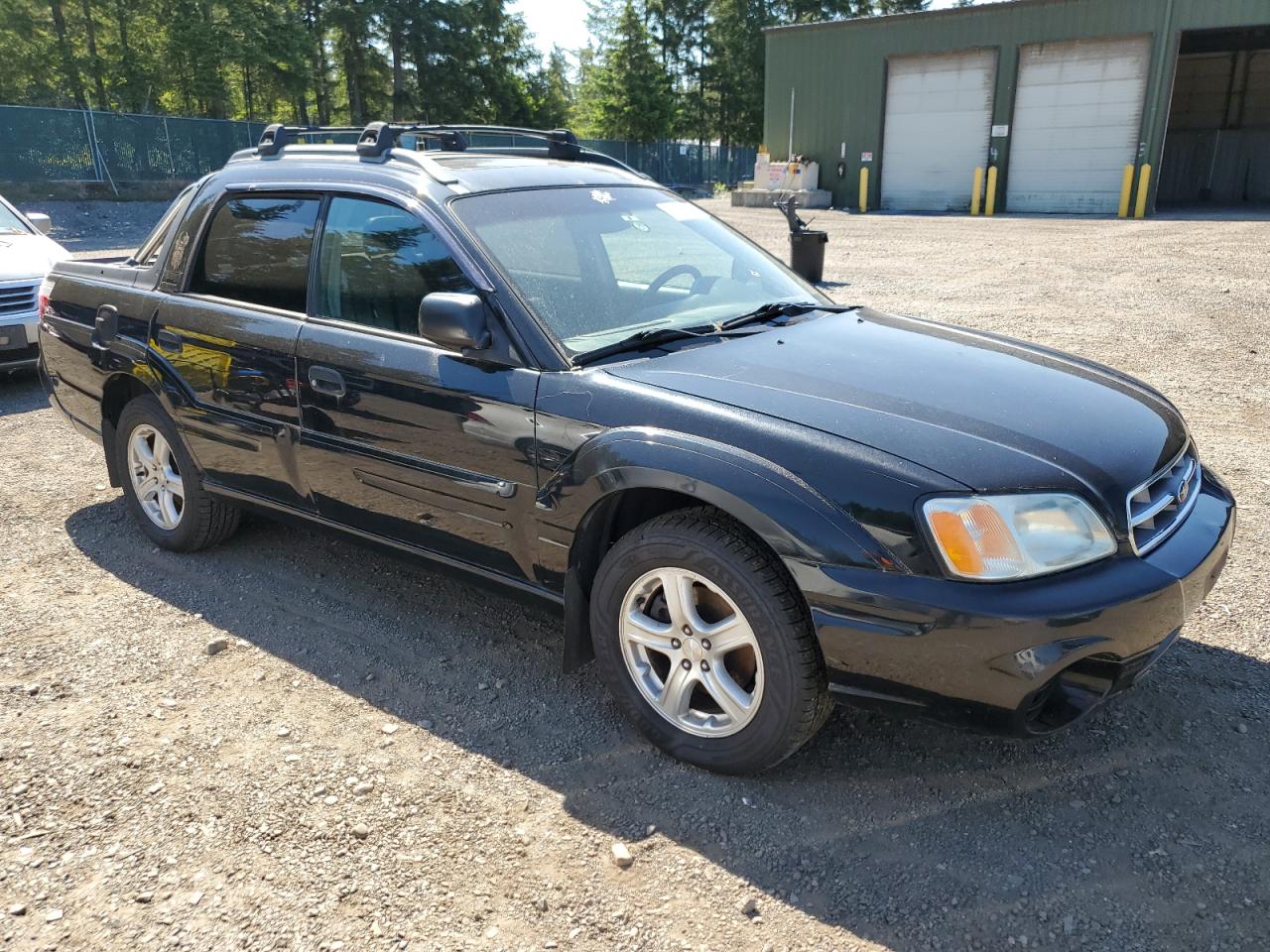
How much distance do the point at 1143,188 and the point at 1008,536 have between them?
85.6 feet

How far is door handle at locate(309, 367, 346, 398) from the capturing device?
137 inches

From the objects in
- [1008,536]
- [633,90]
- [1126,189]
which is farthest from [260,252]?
[633,90]

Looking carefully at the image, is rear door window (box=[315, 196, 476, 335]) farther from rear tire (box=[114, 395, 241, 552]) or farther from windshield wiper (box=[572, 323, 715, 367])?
rear tire (box=[114, 395, 241, 552])

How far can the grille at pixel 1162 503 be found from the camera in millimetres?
2609

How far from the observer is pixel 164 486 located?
450 cm

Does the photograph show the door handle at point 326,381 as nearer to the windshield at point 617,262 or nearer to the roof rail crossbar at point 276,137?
the windshield at point 617,262

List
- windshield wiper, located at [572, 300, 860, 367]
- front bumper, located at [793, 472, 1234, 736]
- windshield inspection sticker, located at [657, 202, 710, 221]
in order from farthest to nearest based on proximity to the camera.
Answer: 1. windshield inspection sticker, located at [657, 202, 710, 221]
2. windshield wiper, located at [572, 300, 860, 367]
3. front bumper, located at [793, 472, 1234, 736]

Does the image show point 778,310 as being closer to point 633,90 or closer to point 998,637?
point 998,637

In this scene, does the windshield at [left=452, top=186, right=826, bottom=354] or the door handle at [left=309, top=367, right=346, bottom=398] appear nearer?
the windshield at [left=452, top=186, right=826, bottom=354]

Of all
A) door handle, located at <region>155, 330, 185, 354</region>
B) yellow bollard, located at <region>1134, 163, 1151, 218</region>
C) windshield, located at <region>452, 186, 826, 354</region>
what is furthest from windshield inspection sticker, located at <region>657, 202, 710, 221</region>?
yellow bollard, located at <region>1134, 163, 1151, 218</region>

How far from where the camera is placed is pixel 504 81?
4656 centimetres

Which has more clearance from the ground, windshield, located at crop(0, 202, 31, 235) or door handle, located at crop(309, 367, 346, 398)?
windshield, located at crop(0, 202, 31, 235)

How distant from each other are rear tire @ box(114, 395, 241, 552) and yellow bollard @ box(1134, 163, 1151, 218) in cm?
2578

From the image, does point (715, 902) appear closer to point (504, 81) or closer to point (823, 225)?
point (823, 225)
